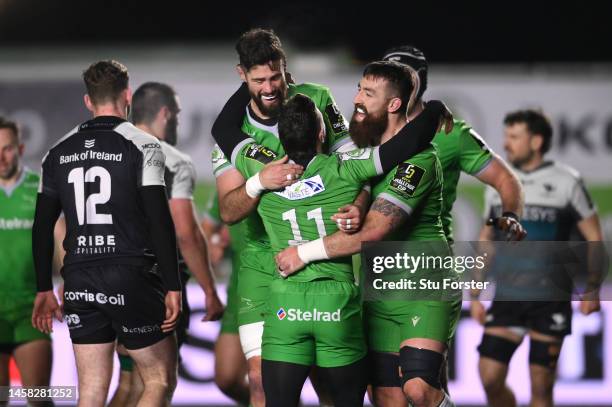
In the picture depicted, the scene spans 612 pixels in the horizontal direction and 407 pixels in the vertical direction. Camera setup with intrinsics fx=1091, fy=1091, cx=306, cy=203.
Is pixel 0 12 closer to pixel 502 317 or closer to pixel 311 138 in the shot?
pixel 502 317

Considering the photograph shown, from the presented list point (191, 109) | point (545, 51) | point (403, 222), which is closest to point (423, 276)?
point (403, 222)

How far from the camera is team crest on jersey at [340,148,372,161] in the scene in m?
5.60

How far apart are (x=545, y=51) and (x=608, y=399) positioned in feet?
26.1

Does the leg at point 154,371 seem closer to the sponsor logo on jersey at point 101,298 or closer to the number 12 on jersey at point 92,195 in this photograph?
the sponsor logo on jersey at point 101,298

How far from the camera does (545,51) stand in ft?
53.9

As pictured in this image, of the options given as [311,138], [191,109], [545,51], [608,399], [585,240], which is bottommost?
[608,399]

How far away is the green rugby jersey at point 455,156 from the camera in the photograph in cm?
643

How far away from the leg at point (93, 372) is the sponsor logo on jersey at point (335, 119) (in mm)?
1757

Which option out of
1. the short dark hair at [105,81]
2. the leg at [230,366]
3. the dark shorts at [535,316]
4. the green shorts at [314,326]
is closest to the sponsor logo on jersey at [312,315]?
the green shorts at [314,326]

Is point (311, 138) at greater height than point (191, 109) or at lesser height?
lesser

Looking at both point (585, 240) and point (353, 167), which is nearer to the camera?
point (353, 167)

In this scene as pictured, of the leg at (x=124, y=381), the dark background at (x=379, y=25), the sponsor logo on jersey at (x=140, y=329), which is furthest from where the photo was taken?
the dark background at (x=379, y=25)

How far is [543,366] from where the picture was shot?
25.3ft

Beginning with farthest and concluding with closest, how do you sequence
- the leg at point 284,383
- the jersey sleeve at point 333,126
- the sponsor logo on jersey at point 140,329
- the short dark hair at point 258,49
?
the jersey sleeve at point 333,126
the short dark hair at point 258,49
the sponsor logo on jersey at point 140,329
the leg at point 284,383
